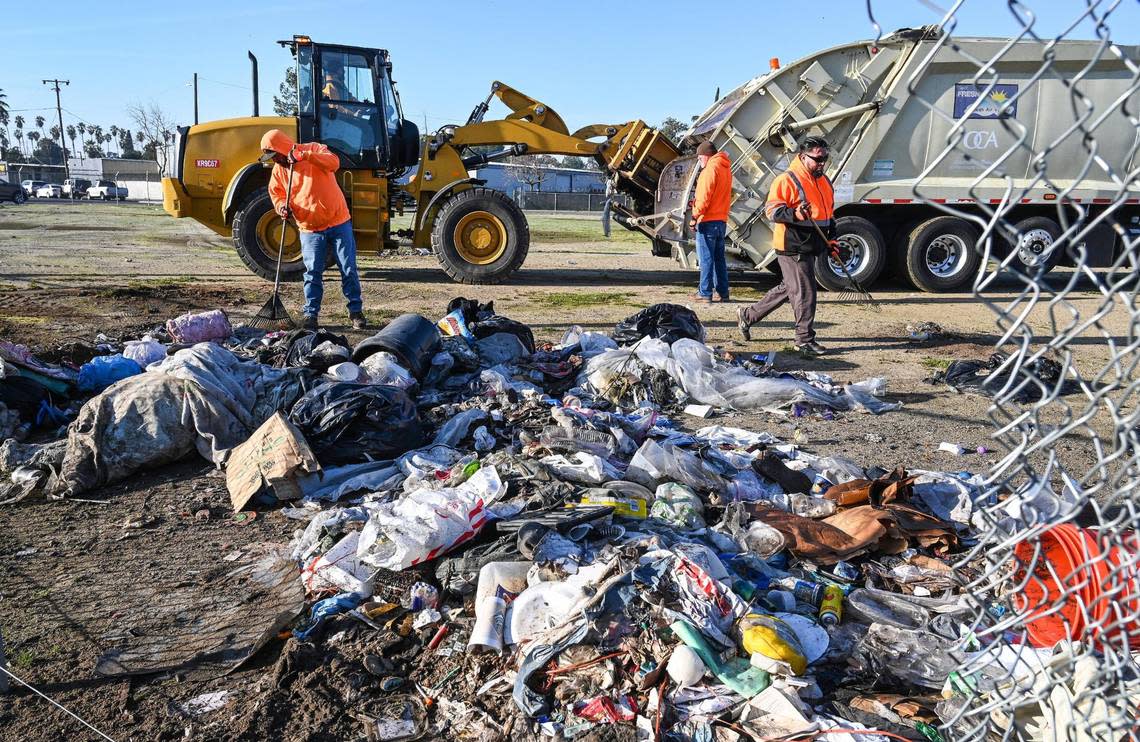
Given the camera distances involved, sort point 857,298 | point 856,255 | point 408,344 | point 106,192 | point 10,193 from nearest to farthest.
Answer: point 408,344 → point 857,298 → point 856,255 → point 10,193 → point 106,192

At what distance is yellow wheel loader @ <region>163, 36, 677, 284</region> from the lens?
9656 mm

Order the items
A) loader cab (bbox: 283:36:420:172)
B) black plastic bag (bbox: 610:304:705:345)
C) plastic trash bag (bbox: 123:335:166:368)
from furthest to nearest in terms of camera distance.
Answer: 1. loader cab (bbox: 283:36:420:172)
2. black plastic bag (bbox: 610:304:705:345)
3. plastic trash bag (bbox: 123:335:166:368)

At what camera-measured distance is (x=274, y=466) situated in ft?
12.5

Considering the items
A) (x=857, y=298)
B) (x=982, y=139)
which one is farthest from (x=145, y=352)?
(x=982, y=139)

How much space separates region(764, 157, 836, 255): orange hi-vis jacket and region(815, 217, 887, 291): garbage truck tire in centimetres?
340

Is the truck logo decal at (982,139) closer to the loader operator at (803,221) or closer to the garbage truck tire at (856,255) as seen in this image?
the garbage truck tire at (856,255)

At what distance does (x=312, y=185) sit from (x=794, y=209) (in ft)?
13.5

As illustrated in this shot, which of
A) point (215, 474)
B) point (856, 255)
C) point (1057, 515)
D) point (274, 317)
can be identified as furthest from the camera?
point (856, 255)

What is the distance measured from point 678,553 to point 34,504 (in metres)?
3.14

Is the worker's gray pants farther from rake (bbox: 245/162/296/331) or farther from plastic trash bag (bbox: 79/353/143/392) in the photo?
plastic trash bag (bbox: 79/353/143/392)

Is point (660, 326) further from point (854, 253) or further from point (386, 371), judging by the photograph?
point (854, 253)

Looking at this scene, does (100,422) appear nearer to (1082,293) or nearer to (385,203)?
(385,203)

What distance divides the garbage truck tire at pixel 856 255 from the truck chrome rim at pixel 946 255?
2.06 feet

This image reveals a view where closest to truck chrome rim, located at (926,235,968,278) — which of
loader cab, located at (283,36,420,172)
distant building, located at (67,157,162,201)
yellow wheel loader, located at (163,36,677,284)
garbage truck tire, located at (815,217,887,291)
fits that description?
garbage truck tire, located at (815,217,887,291)
